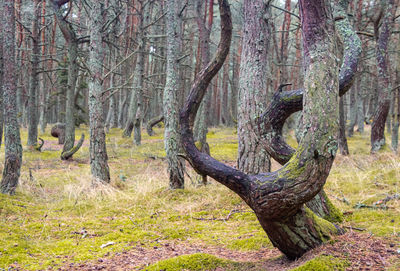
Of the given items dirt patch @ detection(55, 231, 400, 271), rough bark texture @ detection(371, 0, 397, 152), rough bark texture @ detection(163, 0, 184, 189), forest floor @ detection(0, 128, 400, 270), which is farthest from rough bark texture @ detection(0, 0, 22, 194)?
rough bark texture @ detection(371, 0, 397, 152)

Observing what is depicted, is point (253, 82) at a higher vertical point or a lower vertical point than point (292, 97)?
higher

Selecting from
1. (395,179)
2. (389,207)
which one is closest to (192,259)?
(389,207)

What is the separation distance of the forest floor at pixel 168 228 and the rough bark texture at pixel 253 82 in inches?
31.6

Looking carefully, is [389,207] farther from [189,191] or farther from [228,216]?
[189,191]

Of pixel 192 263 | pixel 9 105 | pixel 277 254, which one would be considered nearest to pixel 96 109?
pixel 9 105

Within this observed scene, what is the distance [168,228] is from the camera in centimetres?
506

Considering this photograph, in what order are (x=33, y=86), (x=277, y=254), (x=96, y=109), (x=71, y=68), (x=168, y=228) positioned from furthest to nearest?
(x=33, y=86) < (x=71, y=68) < (x=96, y=109) < (x=168, y=228) < (x=277, y=254)

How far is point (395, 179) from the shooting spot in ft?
20.7

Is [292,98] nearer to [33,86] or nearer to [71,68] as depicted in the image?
[71,68]

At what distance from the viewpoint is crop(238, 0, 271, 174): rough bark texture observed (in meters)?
5.99

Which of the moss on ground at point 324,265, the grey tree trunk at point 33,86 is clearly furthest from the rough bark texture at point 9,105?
the grey tree trunk at point 33,86

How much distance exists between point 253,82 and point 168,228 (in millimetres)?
2928

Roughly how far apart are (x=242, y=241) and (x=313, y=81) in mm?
2361

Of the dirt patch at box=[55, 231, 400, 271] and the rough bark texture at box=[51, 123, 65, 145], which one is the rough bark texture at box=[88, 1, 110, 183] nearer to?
the dirt patch at box=[55, 231, 400, 271]
